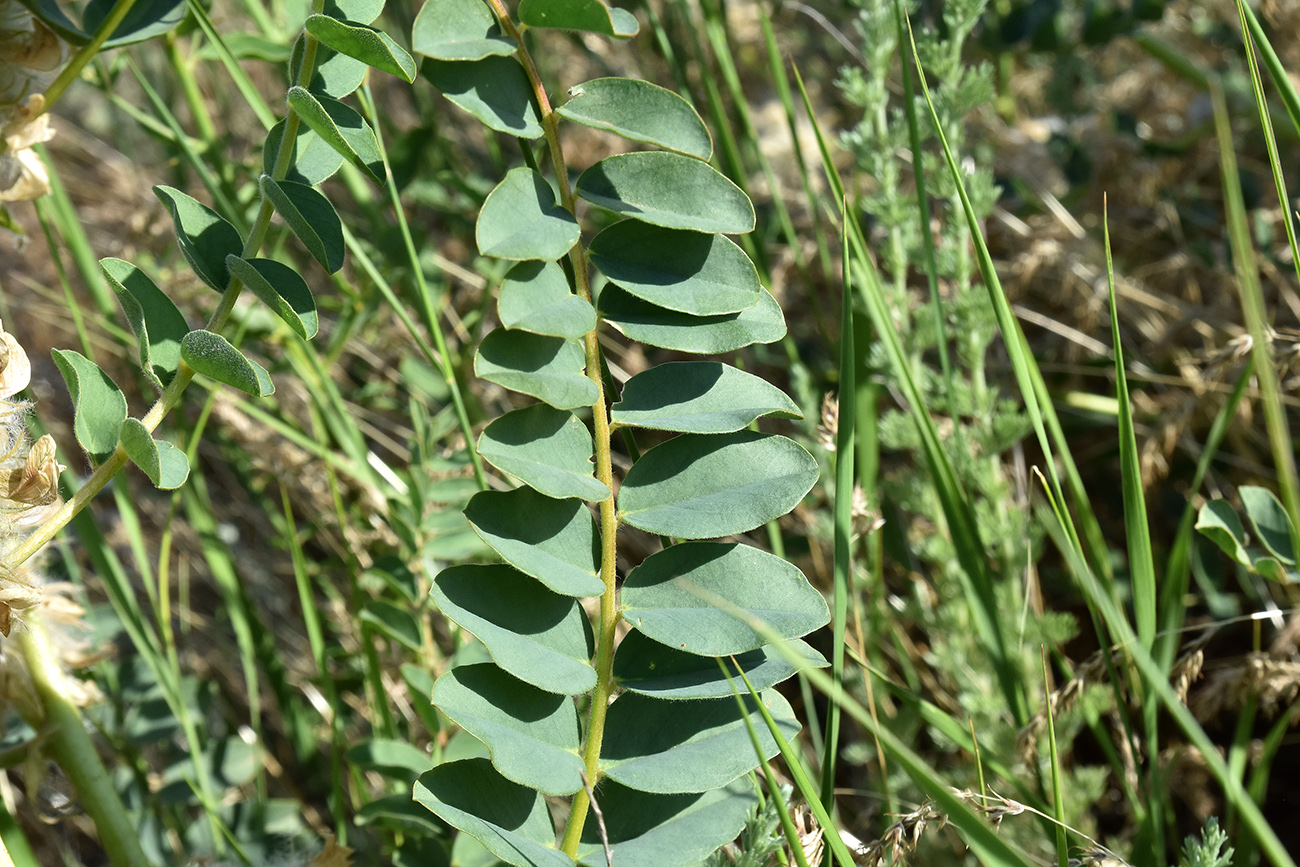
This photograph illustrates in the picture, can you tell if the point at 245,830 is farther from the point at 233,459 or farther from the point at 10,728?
the point at 233,459

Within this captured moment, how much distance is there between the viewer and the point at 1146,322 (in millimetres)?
1430

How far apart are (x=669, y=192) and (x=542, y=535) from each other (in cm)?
22

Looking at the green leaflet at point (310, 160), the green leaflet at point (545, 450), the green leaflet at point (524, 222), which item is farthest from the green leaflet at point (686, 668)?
the green leaflet at point (310, 160)

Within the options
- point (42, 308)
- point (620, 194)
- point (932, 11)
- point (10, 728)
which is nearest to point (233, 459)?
point (42, 308)

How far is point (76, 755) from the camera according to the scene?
747mm

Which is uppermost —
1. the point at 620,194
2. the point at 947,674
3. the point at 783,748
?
the point at 620,194

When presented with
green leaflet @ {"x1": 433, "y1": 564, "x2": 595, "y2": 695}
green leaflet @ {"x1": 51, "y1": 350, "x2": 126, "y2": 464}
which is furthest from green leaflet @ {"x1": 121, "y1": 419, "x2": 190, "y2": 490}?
green leaflet @ {"x1": 433, "y1": 564, "x2": 595, "y2": 695}

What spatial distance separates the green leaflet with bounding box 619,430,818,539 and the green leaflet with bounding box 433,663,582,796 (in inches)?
4.7

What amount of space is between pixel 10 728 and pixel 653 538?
73cm

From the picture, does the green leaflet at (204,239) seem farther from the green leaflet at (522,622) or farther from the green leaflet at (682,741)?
the green leaflet at (682,741)

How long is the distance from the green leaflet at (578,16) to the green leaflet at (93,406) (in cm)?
32

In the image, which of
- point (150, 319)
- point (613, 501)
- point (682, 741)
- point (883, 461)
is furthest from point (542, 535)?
point (883, 461)

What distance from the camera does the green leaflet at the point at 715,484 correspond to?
0.59 m

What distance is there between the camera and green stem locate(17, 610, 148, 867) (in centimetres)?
73
